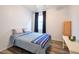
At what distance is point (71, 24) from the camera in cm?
140

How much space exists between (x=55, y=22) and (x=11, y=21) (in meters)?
0.98

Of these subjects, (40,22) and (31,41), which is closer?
(40,22)

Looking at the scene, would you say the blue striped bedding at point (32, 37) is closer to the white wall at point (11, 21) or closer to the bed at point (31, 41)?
the bed at point (31, 41)

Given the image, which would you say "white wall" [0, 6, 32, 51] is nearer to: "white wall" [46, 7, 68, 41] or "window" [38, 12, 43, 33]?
"window" [38, 12, 43, 33]

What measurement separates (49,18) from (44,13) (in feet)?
0.52

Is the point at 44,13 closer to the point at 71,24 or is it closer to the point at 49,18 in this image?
the point at 49,18

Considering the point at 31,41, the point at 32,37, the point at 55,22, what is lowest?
the point at 31,41

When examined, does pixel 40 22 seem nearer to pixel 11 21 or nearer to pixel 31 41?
pixel 31 41

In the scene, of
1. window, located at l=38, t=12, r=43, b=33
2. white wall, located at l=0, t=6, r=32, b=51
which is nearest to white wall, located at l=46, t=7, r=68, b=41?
window, located at l=38, t=12, r=43, b=33

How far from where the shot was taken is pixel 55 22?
1.60 metres

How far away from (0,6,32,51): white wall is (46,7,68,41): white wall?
41cm

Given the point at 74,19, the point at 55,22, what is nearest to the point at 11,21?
the point at 55,22

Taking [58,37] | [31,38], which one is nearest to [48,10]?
[58,37]

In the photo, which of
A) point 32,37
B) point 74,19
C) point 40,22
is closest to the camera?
point 74,19
